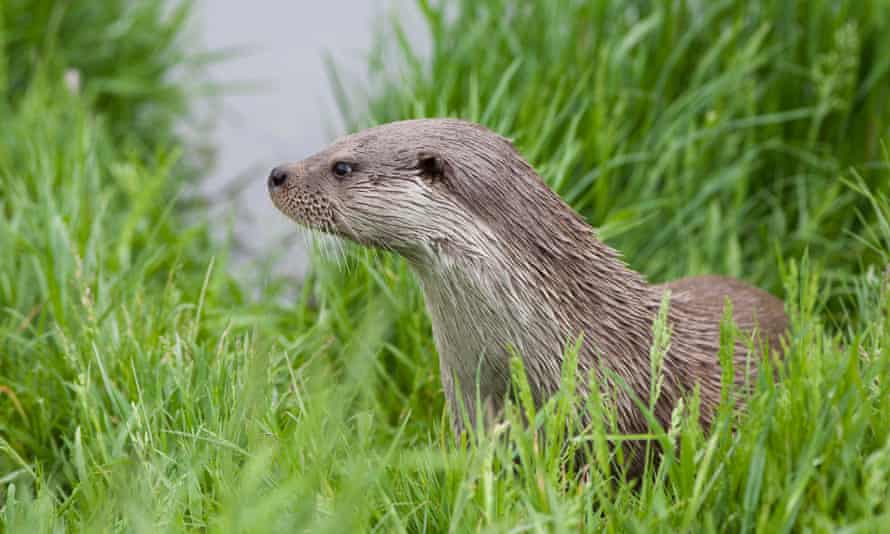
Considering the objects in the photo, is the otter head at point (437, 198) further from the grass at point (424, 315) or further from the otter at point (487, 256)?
the grass at point (424, 315)

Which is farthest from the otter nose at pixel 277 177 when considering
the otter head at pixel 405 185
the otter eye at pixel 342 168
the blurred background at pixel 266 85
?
the blurred background at pixel 266 85

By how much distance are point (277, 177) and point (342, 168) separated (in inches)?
6.2

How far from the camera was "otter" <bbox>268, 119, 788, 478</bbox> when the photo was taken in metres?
2.47

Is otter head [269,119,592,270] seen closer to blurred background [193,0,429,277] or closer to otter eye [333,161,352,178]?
otter eye [333,161,352,178]

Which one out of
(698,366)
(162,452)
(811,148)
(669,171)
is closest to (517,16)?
(669,171)

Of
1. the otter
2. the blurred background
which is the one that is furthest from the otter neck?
the blurred background

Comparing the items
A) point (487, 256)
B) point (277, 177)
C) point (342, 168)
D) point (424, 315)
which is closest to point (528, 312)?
point (487, 256)

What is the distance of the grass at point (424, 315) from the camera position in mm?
2031

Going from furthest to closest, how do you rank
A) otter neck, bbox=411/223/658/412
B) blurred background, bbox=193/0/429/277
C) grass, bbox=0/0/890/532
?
blurred background, bbox=193/0/429/277, otter neck, bbox=411/223/658/412, grass, bbox=0/0/890/532

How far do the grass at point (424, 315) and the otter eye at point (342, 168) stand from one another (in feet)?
1.17

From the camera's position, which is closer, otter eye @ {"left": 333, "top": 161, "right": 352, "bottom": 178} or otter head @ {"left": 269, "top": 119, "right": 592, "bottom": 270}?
otter head @ {"left": 269, "top": 119, "right": 592, "bottom": 270}

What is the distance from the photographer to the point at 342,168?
2.63 m

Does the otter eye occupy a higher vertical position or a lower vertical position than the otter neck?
higher

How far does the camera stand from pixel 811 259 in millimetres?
3785
